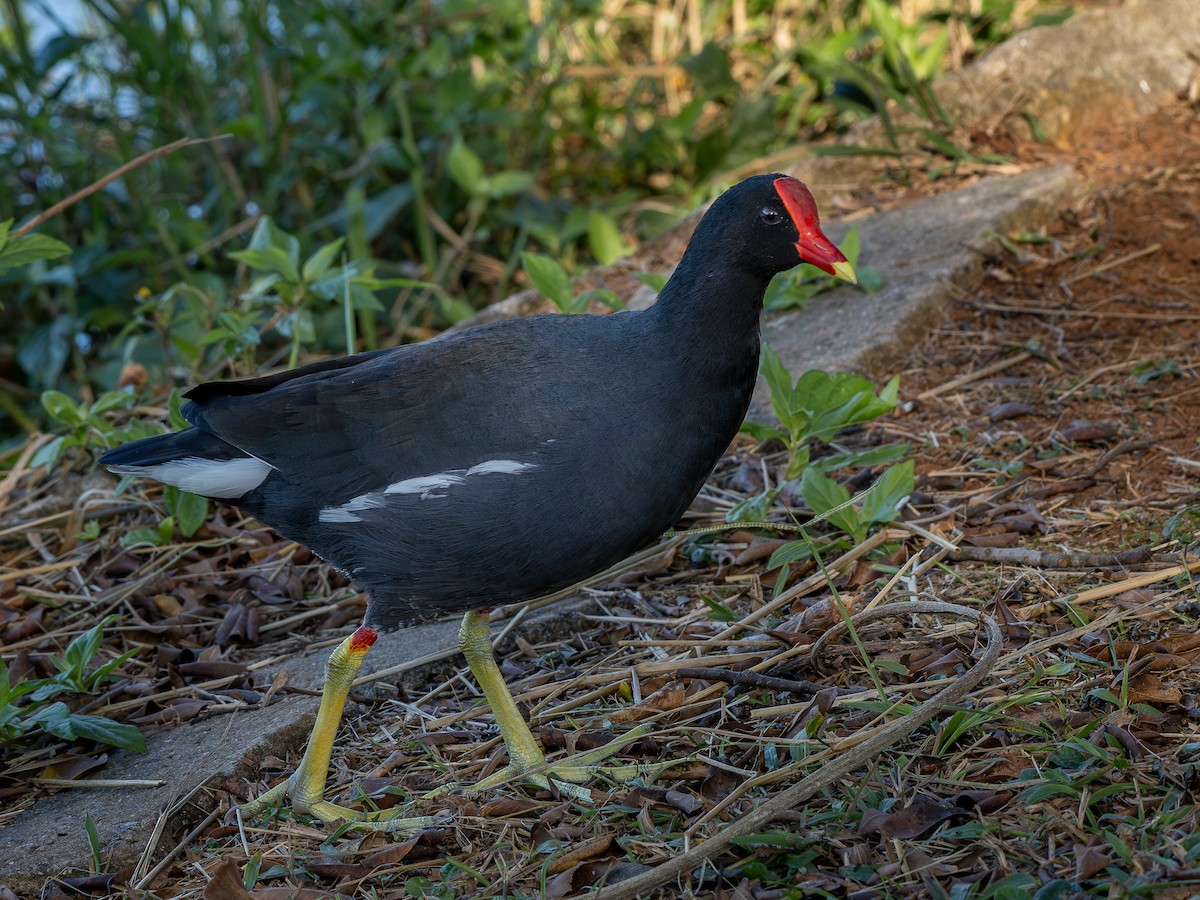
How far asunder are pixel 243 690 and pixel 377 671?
0.39 metres

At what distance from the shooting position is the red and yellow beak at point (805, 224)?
9.57ft

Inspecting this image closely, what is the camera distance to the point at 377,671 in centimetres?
340

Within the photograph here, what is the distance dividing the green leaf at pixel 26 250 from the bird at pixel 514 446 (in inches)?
37.0

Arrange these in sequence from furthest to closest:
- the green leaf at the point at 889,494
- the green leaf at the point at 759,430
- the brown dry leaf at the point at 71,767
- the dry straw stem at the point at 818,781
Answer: the green leaf at the point at 759,430 < the green leaf at the point at 889,494 < the brown dry leaf at the point at 71,767 < the dry straw stem at the point at 818,781

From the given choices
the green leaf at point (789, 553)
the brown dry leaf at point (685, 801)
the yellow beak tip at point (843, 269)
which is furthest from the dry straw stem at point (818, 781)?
the yellow beak tip at point (843, 269)

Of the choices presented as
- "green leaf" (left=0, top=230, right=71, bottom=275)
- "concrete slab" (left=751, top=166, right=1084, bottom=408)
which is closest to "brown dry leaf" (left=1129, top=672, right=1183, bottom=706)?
"concrete slab" (left=751, top=166, right=1084, bottom=408)

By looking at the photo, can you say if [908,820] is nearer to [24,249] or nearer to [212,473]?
[212,473]

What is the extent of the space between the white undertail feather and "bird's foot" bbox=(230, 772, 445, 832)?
0.77m

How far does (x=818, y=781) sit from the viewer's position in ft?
7.77

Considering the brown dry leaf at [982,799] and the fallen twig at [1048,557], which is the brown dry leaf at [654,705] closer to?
the brown dry leaf at [982,799]

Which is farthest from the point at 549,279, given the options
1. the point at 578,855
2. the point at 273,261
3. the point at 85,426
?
the point at 578,855

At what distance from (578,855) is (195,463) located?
4.94ft

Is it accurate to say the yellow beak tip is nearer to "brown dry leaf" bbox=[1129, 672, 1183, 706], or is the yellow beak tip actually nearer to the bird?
the bird

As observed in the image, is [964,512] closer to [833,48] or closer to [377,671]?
[377,671]
